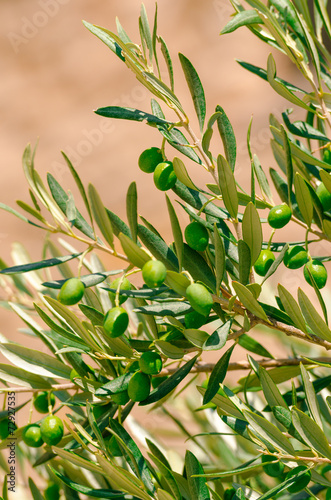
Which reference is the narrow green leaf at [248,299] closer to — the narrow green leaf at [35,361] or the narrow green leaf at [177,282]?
the narrow green leaf at [177,282]

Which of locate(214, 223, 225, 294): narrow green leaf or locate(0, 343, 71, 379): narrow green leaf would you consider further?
locate(0, 343, 71, 379): narrow green leaf

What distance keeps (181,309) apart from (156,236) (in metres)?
0.05

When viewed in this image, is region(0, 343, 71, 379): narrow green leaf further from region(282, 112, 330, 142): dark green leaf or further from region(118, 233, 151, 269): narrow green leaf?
region(282, 112, 330, 142): dark green leaf

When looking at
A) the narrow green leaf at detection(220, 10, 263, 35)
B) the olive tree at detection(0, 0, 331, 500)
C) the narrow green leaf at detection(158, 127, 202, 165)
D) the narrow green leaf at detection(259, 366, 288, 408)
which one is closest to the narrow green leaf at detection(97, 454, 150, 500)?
the olive tree at detection(0, 0, 331, 500)

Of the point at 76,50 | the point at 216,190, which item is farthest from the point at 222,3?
the point at 216,190

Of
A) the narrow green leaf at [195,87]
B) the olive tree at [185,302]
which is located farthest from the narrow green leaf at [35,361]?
the narrow green leaf at [195,87]

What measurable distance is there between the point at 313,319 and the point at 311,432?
74mm

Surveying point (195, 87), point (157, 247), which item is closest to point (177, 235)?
point (157, 247)

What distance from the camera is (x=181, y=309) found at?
0.39 metres

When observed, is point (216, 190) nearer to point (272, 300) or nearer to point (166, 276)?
point (166, 276)

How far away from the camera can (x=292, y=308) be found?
0.39 metres

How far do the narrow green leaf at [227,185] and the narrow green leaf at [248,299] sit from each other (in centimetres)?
6

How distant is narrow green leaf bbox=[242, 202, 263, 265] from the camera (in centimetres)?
37

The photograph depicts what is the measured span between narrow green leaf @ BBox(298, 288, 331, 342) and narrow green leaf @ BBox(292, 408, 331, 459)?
61 mm
